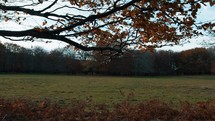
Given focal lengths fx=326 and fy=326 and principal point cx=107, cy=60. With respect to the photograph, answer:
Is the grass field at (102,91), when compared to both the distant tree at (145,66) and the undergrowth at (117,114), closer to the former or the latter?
the undergrowth at (117,114)

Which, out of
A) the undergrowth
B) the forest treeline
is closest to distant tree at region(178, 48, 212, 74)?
the forest treeline

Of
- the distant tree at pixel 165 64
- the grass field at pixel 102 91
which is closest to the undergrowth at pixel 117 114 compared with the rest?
the grass field at pixel 102 91

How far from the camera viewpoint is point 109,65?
280ft

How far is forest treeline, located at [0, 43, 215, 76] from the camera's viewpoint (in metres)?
91.8

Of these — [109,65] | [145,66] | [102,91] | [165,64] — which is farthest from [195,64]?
[102,91]

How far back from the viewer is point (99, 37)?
982 cm

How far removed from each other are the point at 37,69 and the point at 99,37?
8893 cm

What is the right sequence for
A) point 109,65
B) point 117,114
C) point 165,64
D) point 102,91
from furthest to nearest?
1. point 165,64
2. point 109,65
3. point 102,91
4. point 117,114

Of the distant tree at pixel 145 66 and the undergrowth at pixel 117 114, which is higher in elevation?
the distant tree at pixel 145 66

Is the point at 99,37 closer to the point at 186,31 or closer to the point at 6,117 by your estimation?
the point at 186,31

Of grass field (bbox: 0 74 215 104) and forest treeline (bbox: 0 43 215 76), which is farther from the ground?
forest treeline (bbox: 0 43 215 76)

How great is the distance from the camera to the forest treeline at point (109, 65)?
301 ft

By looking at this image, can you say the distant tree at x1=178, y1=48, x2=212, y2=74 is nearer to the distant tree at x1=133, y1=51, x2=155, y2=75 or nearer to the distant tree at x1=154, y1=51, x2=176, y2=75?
the distant tree at x1=154, y1=51, x2=176, y2=75

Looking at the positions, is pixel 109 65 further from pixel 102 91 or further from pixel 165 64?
pixel 102 91
